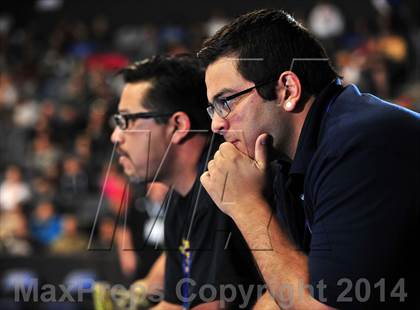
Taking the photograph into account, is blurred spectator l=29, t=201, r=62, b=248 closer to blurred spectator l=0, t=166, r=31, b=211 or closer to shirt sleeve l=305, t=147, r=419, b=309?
blurred spectator l=0, t=166, r=31, b=211

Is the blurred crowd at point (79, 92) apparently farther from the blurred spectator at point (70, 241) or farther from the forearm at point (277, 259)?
the forearm at point (277, 259)

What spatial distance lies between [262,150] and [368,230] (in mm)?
529

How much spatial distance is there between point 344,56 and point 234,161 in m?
8.05

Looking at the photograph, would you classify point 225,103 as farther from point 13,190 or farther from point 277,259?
point 13,190

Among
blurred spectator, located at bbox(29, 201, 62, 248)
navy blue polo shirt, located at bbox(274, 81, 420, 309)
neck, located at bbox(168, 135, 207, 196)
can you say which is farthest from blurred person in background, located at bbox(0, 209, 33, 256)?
navy blue polo shirt, located at bbox(274, 81, 420, 309)

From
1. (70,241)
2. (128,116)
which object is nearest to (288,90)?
(128,116)

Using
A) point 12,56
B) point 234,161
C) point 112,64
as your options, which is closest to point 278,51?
point 234,161

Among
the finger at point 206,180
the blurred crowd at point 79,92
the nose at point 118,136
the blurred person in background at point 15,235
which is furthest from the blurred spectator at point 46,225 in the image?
the finger at point 206,180

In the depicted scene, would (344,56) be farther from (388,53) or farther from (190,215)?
(190,215)

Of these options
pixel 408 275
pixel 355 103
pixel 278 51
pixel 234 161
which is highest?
pixel 278 51

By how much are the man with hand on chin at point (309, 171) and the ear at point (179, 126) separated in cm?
62

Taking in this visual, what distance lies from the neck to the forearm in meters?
0.81

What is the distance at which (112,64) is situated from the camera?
13.5 m

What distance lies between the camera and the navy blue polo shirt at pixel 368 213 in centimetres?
170
